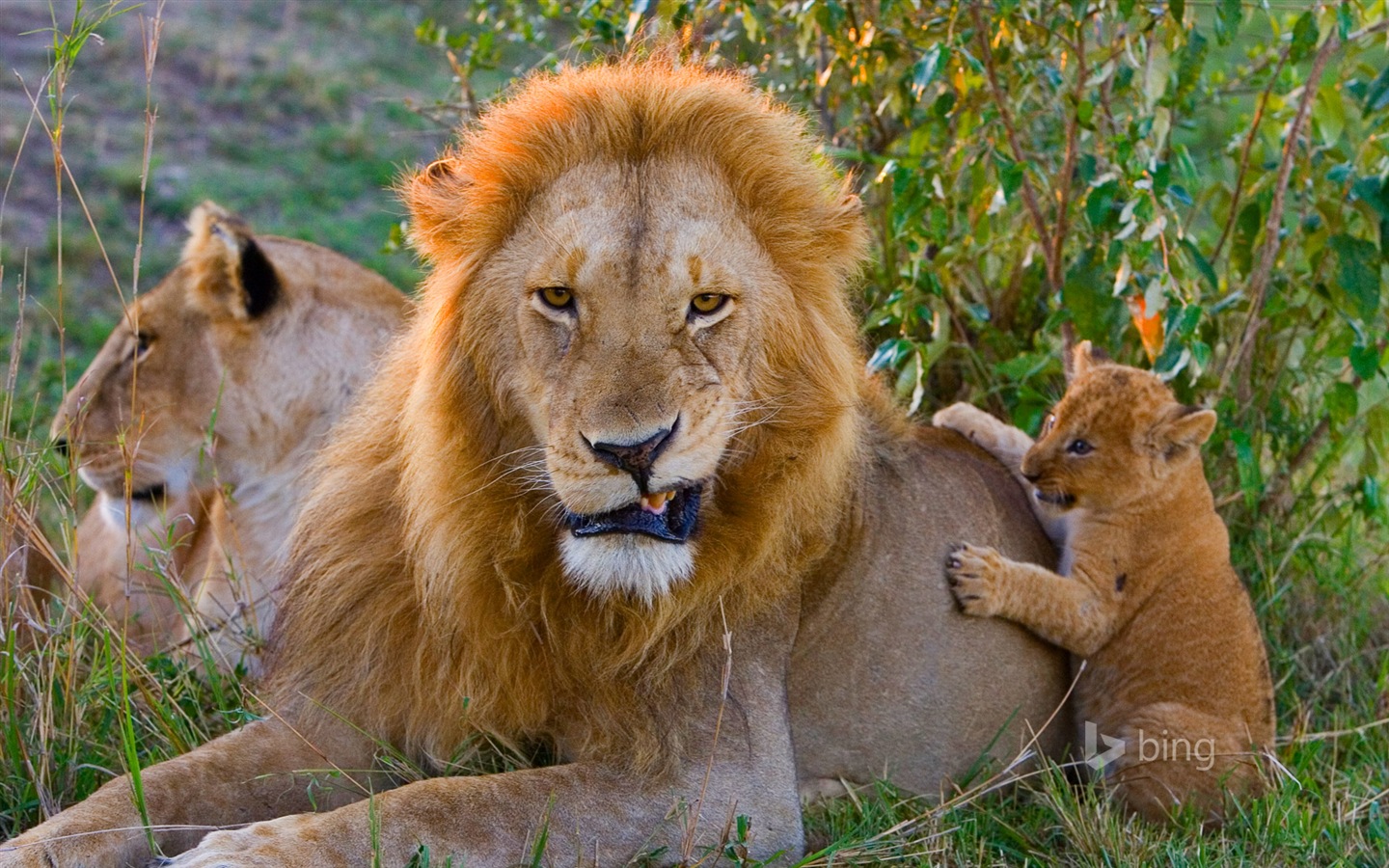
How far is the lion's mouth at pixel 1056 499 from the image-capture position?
3926mm

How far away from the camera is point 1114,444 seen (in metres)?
3.85

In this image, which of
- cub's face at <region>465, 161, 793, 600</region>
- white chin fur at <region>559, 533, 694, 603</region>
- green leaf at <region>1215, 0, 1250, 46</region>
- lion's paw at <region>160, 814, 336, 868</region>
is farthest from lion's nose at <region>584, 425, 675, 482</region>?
green leaf at <region>1215, 0, 1250, 46</region>

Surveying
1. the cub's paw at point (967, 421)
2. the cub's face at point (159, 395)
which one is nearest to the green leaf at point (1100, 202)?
the cub's paw at point (967, 421)

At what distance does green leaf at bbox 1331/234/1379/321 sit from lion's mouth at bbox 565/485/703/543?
2.29 meters

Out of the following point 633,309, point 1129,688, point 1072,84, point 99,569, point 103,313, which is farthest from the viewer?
point 103,313

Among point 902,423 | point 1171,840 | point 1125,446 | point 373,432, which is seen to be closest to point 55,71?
point 373,432

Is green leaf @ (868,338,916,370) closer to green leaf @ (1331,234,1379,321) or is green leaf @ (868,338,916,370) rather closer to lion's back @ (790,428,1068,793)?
lion's back @ (790,428,1068,793)

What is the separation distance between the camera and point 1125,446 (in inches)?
151

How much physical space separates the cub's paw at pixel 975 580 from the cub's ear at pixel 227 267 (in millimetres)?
2369

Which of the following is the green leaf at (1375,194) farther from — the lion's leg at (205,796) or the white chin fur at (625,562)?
the lion's leg at (205,796)

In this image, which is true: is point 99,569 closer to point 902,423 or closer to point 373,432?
point 373,432

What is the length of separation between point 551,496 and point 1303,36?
Result: 8.18ft

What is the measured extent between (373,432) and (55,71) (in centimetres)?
102

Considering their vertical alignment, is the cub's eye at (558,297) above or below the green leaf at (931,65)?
below
